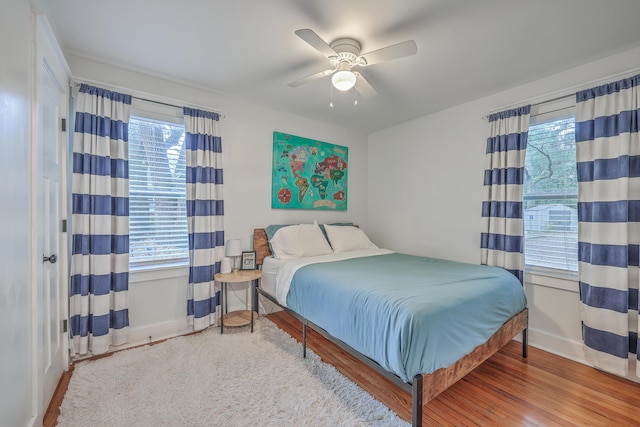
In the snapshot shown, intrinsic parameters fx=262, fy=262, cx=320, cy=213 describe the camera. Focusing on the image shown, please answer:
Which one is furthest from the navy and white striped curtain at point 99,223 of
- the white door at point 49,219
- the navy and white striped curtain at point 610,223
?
the navy and white striped curtain at point 610,223

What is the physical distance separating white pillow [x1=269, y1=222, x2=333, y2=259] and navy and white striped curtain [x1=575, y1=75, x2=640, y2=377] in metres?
2.47

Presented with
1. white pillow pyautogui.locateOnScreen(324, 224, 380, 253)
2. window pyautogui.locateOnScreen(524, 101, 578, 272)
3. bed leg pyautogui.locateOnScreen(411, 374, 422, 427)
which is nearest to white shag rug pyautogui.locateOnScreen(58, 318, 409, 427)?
bed leg pyautogui.locateOnScreen(411, 374, 422, 427)

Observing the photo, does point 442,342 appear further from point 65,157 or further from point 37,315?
point 65,157

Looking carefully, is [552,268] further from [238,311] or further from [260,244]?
[238,311]

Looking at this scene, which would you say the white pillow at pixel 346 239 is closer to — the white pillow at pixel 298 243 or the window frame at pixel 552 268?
the white pillow at pixel 298 243

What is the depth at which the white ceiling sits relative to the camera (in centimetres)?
172

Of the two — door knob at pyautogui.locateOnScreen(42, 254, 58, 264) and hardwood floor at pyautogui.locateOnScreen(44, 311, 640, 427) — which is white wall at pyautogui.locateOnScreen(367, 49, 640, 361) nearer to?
hardwood floor at pyautogui.locateOnScreen(44, 311, 640, 427)

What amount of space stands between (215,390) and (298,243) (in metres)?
1.63

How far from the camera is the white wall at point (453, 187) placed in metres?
2.44

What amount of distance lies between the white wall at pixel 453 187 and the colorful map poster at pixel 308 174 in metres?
0.65

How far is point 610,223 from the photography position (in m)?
2.12

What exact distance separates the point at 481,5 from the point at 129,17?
93.6 inches

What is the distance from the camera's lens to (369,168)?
4520mm

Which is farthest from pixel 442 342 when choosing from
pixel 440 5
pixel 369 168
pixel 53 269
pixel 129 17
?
pixel 369 168
